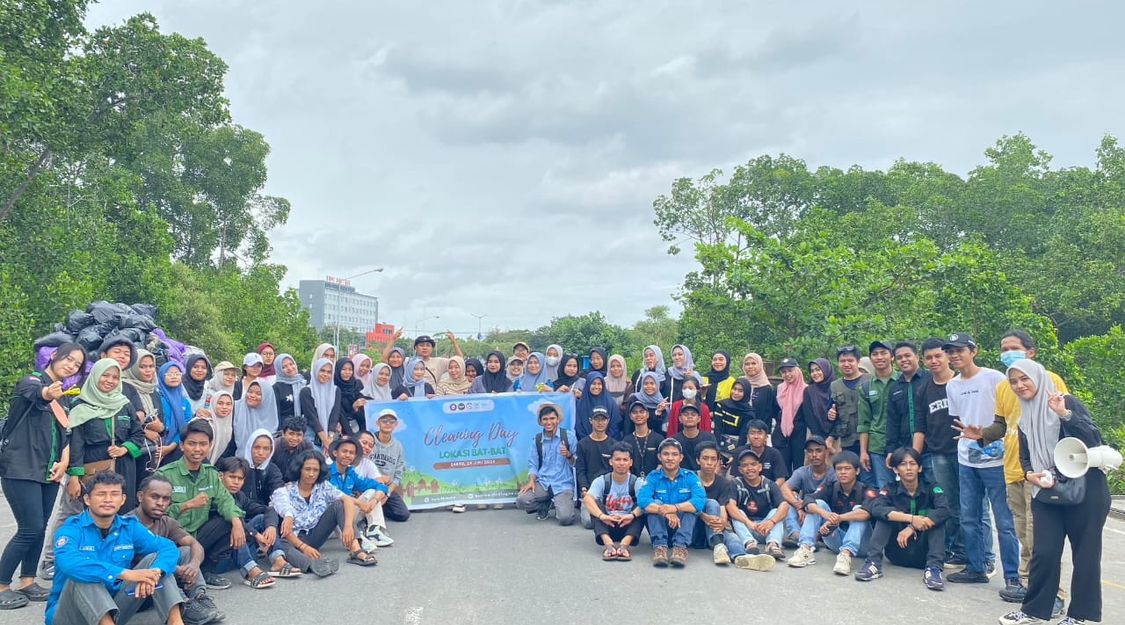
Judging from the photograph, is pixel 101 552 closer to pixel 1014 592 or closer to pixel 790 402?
pixel 1014 592

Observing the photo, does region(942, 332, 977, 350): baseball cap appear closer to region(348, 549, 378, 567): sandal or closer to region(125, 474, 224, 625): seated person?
region(348, 549, 378, 567): sandal

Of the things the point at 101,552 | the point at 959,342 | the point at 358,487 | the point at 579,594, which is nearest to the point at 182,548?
the point at 101,552

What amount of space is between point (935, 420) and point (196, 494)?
612 cm

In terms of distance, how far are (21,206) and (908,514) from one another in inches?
707

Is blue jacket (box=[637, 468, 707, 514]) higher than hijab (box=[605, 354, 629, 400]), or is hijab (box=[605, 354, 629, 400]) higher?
hijab (box=[605, 354, 629, 400])

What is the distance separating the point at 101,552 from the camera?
498 cm

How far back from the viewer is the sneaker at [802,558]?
7.13m

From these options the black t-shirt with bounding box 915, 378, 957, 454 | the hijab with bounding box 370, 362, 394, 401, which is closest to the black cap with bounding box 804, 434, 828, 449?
the black t-shirt with bounding box 915, 378, 957, 454

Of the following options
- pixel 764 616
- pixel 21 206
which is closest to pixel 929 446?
pixel 764 616

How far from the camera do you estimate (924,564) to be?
707 centimetres

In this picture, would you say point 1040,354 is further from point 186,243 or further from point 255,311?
point 186,243

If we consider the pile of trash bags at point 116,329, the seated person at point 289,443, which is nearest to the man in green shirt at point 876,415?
the seated person at point 289,443

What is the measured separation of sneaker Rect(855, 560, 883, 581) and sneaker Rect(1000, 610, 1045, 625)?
1243mm

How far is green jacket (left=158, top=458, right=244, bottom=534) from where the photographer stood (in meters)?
6.36
